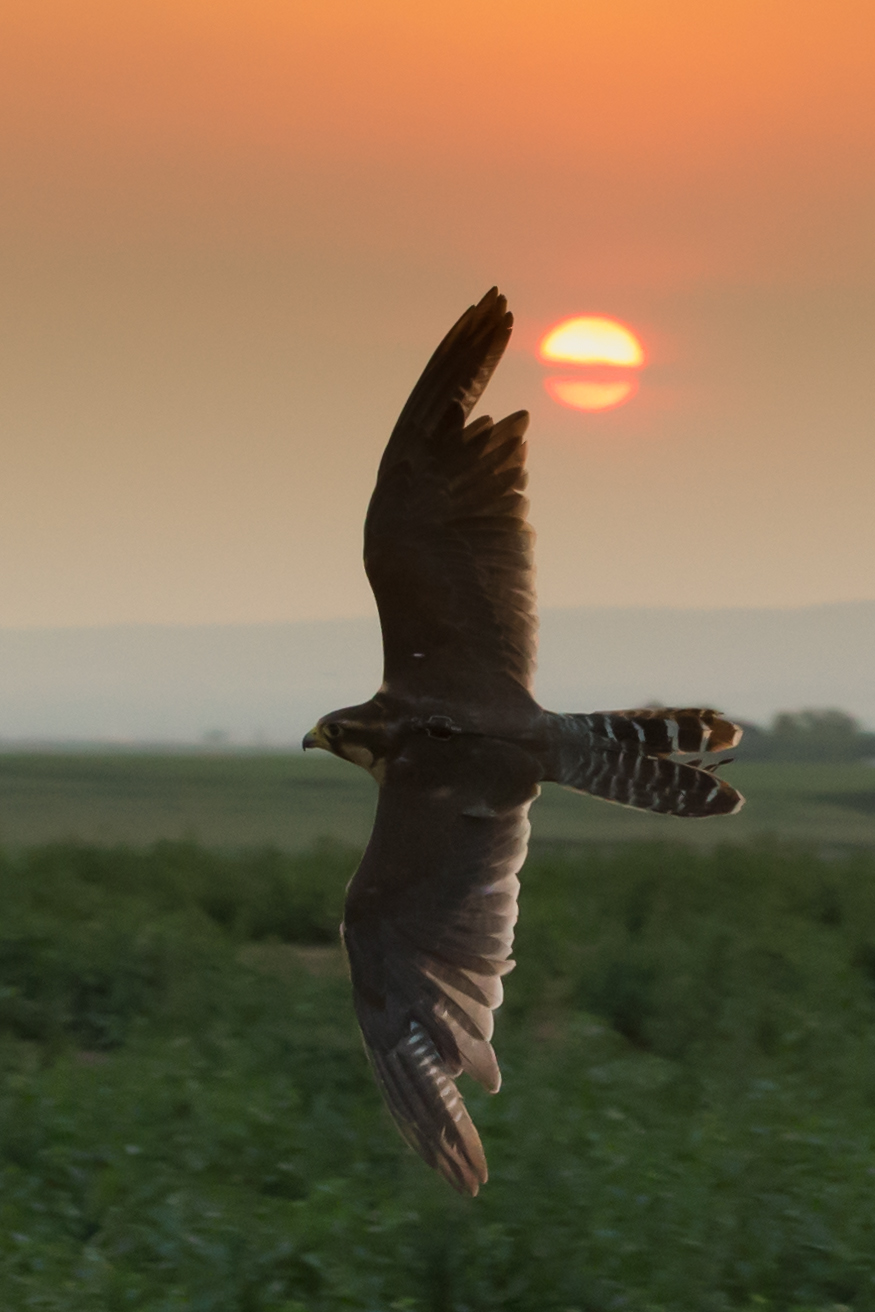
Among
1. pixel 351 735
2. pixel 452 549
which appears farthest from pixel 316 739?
pixel 452 549

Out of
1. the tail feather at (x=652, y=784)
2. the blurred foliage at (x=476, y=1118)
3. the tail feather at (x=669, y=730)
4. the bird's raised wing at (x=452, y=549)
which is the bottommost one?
the blurred foliage at (x=476, y=1118)

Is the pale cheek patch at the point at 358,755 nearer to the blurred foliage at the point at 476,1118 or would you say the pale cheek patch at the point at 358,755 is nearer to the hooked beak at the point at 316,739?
the hooked beak at the point at 316,739

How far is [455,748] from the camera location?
11.8 ft

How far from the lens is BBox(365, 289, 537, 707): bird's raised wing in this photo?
3594 millimetres

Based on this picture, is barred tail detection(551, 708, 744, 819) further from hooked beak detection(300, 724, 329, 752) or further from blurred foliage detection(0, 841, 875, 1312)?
blurred foliage detection(0, 841, 875, 1312)

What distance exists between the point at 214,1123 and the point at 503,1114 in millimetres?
1259

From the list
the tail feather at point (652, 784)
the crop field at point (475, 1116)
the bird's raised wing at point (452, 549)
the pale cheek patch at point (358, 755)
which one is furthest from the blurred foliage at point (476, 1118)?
the bird's raised wing at point (452, 549)

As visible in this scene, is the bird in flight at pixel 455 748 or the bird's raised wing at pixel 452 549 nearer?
the bird in flight at pixel 455 748

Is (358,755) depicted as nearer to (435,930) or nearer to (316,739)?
(316,739)

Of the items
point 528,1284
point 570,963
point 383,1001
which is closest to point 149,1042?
point 570,963

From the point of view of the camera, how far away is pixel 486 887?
3953 millimetres

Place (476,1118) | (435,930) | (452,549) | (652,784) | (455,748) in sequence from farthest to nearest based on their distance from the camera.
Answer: (476,1118)
(435,930)
(452,549)
(455,748)
(652,784)

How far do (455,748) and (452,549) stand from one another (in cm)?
52

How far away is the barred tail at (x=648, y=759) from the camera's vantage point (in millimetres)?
3400
